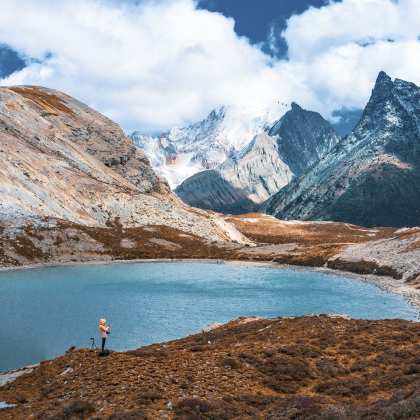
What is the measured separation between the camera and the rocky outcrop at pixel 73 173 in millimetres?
101125

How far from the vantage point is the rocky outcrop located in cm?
10112

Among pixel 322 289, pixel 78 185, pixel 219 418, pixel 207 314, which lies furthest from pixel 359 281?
pixel 78 185

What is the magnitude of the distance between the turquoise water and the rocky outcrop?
1187 inches

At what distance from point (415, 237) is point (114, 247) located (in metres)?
67.0

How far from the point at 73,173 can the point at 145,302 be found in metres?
82.3

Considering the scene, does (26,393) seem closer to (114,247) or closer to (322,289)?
(322,289)

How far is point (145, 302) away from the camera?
51.1m

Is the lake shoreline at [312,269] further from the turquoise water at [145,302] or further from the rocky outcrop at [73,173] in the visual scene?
the rocky outcrop at [73,173]

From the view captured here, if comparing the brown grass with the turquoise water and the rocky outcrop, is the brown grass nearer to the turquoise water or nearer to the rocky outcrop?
the rocky outcrop

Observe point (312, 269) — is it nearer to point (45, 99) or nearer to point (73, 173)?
point (73, 173)

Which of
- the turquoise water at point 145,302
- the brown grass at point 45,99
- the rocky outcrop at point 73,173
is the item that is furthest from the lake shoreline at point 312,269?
the brown grass at point 45,99

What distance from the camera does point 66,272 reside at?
73500 mm

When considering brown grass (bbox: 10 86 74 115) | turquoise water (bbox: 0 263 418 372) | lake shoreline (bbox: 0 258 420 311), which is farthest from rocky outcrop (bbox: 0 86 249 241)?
turquoise water (bbox: 0 263 418 372)

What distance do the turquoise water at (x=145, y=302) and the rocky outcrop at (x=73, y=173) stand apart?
30.1 metres
